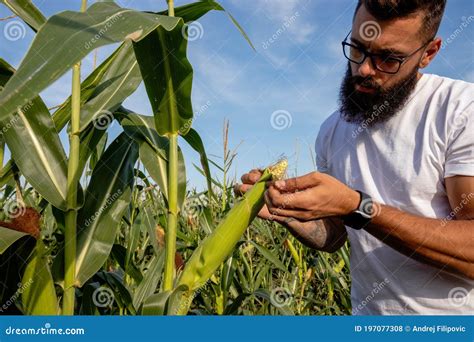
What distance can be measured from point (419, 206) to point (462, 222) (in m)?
0.23

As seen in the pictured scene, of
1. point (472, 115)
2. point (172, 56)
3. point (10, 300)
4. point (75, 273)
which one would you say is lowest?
point (10, 300)

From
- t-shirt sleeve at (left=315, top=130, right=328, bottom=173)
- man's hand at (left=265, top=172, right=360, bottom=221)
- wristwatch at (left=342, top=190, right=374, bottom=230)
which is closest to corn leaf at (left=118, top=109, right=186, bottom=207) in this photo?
man's hand at (left=265, top=172, right=360, bottom=221)

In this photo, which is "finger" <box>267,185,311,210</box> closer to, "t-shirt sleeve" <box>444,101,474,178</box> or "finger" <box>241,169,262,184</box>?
"finger" <box>241,169,262,184</box>

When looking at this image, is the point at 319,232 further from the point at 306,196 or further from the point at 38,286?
the point at 38,286

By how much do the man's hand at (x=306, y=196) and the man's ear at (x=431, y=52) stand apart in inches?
40.6

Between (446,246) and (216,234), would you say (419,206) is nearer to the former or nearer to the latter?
(446,246)

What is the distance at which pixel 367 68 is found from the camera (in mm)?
2260

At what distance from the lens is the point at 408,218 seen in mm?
1837

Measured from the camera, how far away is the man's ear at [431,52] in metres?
2.38

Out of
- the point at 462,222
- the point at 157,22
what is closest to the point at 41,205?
the point at 157,22

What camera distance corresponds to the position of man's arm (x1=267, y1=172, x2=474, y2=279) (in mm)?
1621

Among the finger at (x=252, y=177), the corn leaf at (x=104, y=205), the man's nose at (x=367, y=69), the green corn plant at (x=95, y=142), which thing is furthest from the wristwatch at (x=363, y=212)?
the corn leaf at (x=104, y=205)

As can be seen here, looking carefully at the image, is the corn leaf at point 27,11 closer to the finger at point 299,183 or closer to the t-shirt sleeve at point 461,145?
the finger at point 299,183

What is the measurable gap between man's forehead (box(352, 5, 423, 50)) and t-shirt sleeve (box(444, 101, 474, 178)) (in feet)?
1.42
